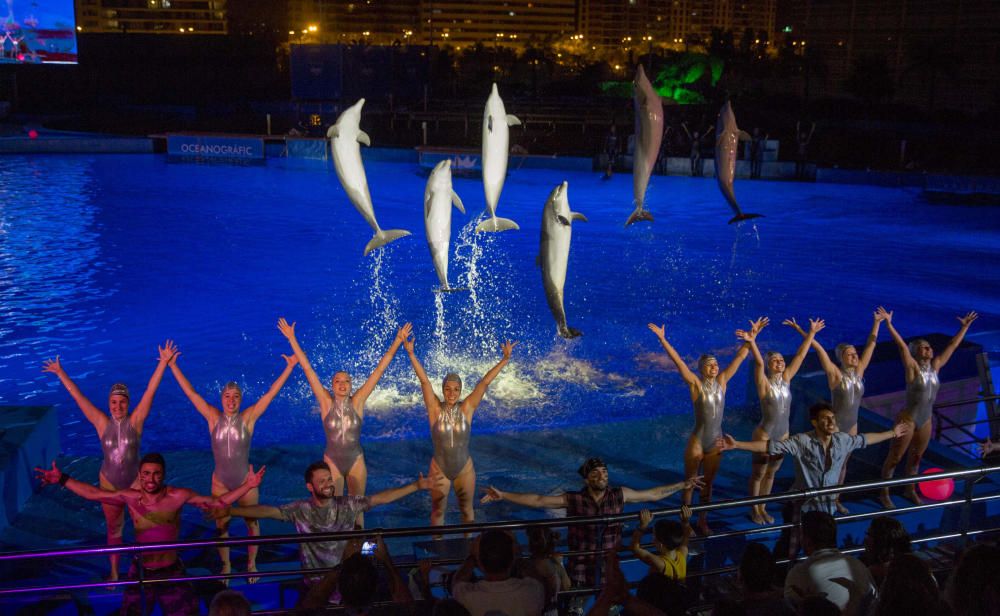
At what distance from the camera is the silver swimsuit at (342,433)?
279 inches

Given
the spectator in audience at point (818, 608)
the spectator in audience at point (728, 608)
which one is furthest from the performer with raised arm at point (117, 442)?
the spectator in audience at point (818, 608)

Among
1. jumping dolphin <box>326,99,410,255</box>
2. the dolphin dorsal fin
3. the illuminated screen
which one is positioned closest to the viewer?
the dolphin dorsal fin

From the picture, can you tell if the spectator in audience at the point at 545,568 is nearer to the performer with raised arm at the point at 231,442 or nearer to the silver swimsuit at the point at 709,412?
the performer with raised arm at the point at 231,442

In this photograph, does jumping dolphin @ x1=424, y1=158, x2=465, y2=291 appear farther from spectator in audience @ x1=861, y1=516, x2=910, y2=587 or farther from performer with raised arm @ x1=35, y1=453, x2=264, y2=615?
spectator in audience @ x1=861, y1=516, x2=910, y2=587

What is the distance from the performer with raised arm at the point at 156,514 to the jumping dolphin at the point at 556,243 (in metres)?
3.08

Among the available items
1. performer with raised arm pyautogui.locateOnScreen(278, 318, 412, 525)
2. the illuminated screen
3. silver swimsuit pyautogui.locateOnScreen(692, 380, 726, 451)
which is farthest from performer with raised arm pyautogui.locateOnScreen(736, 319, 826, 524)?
the illuminated screen

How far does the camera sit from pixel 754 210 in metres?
27.4

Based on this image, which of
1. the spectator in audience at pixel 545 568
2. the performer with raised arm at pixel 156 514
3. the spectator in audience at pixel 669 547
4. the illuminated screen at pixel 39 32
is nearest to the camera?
the spectator in audience at pixel 545 568

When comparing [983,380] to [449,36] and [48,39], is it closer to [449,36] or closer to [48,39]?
[48,39]

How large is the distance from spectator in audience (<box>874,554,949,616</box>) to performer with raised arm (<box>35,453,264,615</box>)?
156 inches

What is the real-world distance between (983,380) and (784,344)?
436cm

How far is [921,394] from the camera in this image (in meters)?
8.00

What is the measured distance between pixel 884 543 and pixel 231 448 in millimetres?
4746

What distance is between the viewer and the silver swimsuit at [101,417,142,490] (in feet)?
22.0
